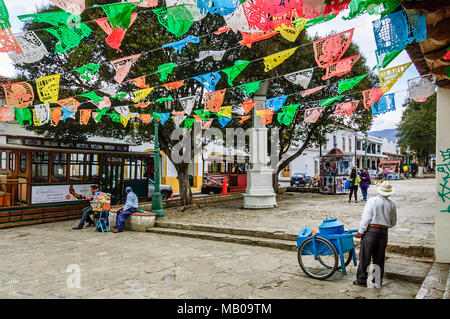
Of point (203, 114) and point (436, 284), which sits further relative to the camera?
point (203, 114)

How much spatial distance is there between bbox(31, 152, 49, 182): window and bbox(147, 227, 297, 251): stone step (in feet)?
16.0

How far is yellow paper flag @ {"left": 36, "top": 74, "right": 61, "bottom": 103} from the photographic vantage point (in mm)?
8008

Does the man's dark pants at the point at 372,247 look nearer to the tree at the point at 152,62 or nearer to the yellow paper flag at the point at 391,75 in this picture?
the yellow paper flag at the point at 391,75

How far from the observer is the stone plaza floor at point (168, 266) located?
4.76m

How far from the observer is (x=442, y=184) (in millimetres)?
5672

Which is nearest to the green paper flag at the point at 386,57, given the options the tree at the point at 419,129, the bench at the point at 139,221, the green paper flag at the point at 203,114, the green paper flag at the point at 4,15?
the green paper flag at the point at 4,15

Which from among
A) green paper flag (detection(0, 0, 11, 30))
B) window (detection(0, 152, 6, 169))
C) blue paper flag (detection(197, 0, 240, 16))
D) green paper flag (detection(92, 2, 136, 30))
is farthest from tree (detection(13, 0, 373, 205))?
green paper flag (detection(0, 0, 11, 30))

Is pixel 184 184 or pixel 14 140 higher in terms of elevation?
pixel 14 140

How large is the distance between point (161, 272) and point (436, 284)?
4.38 m

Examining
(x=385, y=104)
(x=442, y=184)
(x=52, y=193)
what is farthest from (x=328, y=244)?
(x=52, y=193)

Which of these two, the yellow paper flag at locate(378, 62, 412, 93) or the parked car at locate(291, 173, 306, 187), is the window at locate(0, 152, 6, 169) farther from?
the parked car at locate(291, 173, 306, 187)

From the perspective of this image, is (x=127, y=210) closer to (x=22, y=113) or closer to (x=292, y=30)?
(x=22, y=113)

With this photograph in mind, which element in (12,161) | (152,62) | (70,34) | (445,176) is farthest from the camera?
(12,161)

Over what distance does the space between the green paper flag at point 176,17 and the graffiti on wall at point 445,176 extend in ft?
16.5
